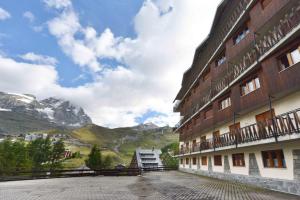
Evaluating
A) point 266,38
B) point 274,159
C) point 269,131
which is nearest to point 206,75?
point 266,38

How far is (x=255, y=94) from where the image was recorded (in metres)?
15.9

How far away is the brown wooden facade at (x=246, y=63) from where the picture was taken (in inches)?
503

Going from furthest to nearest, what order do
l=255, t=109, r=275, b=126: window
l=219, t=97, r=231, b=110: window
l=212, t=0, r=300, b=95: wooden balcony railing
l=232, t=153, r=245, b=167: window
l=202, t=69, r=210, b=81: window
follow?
1. l=202, t=69, r=210, b=81: window
2. l=219, t=97, r=231, b=110: window
3. l=232, t=153, r=245, b=167: window
4. l=255, t=109, r=275, b=126: window
5. l=212, t=0, r=300, b=95: wooden balcony railing

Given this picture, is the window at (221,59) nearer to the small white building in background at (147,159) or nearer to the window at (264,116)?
the window at (264,116)

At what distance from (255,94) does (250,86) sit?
5.37 feet

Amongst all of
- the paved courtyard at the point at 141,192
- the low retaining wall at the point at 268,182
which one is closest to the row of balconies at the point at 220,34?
the low retaining wall at the point at 268,182

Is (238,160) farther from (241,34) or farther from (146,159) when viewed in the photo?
(146,159)

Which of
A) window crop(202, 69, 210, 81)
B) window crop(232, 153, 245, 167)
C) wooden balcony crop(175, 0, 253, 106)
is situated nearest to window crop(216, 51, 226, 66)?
wooden balcony crop(175, 0, 253, 106)

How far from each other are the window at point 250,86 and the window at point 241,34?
4477 millimetres

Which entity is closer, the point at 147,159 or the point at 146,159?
the point at 146,159

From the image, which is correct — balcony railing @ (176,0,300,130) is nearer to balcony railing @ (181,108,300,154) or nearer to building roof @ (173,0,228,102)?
balcony railing @ (181,108,300,154)

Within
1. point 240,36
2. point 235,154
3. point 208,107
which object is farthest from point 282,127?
point 208,107

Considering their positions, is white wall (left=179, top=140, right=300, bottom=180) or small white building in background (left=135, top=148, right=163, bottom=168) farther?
small white building in background (left=135, top=148, right=163, bottom=168)

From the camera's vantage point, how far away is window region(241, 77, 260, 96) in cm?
1646
